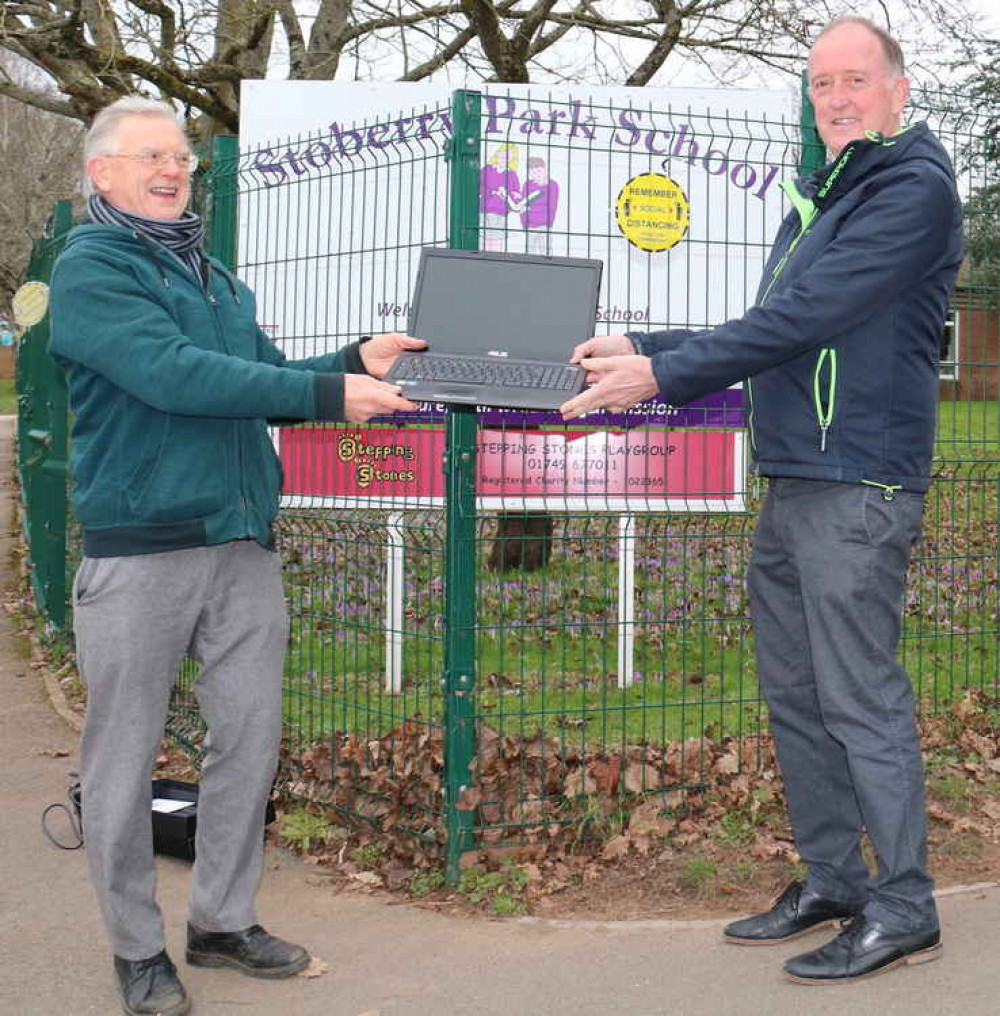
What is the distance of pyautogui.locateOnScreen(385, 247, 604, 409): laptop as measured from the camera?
142 inches

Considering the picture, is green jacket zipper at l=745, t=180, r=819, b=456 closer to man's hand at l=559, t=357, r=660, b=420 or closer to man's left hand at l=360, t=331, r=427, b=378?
man's hand at l=559, t=357, r=660, b=420

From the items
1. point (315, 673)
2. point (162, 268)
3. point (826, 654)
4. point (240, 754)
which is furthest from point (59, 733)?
point (826, 654)

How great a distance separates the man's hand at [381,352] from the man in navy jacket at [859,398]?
0.59 m

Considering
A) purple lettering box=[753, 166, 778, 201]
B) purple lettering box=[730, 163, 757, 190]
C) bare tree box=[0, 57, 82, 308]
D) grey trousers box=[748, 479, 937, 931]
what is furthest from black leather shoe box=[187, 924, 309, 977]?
bare tree box=[0, 57, 82, 308]

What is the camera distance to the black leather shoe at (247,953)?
3.54 metres

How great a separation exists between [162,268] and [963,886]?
310 centimetres

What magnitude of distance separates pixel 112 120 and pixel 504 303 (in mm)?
1199

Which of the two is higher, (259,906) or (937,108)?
(937,108)

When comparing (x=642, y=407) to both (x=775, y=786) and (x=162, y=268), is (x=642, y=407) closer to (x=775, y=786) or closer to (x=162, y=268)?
(x=775, y=786)

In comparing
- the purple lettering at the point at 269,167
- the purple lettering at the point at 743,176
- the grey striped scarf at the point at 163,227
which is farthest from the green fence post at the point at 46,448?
the grey striped scarf at the point at 163,227

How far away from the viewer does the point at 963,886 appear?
4184mm

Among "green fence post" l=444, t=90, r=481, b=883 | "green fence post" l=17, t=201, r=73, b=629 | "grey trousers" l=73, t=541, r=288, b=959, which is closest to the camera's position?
Result: "grey trousers" l=73, t=541, r=288, b=959

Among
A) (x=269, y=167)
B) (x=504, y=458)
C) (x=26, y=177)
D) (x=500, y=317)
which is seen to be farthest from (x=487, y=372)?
(x=26, y=177)

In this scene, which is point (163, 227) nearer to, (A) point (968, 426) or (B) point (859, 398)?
(B) point (859, 398)
